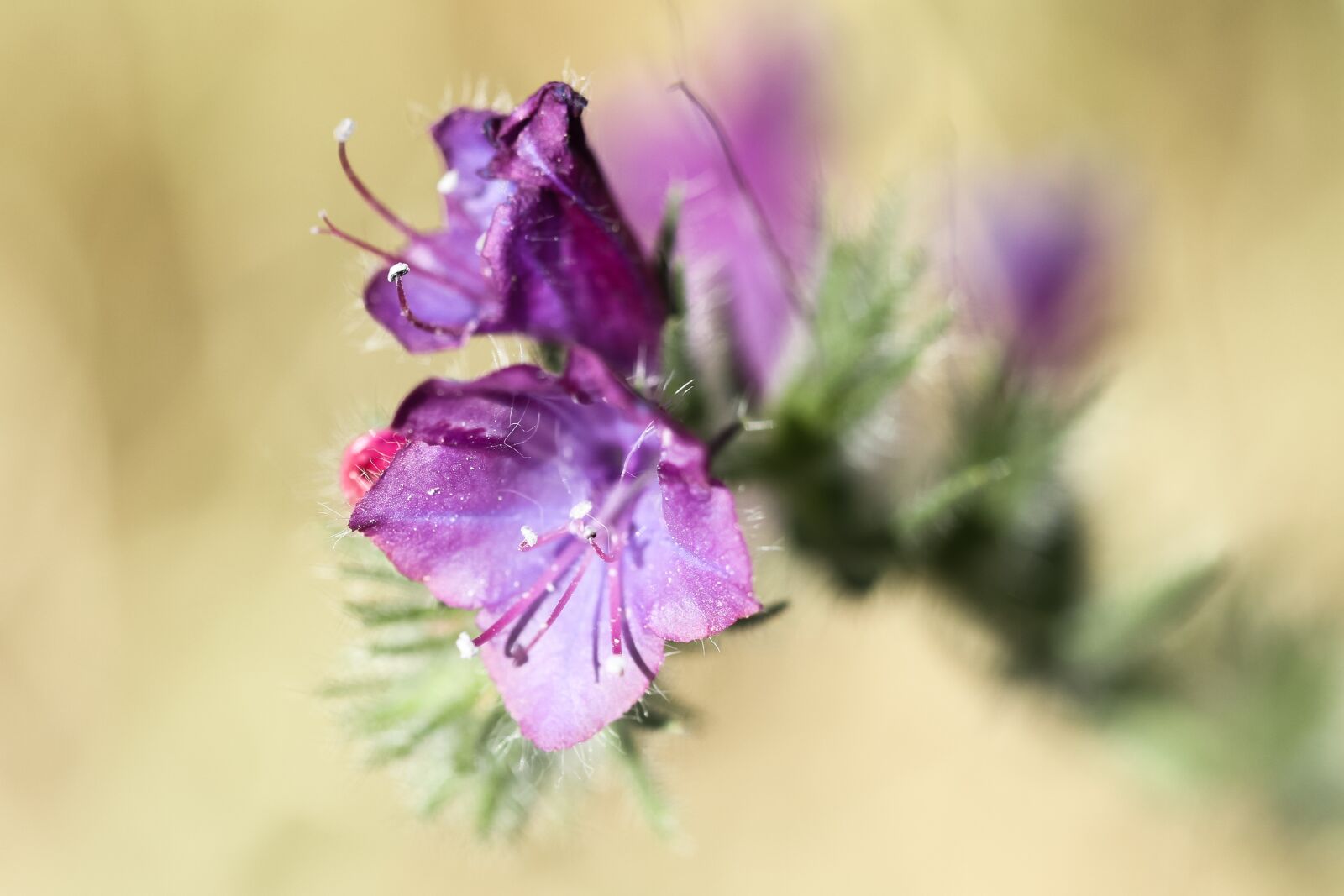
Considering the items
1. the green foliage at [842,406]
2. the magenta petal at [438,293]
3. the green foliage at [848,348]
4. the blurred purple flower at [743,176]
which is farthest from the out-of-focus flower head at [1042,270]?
the magenta petal at [438,293]

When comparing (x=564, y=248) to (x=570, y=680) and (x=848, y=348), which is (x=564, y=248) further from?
(x=848, y=348)

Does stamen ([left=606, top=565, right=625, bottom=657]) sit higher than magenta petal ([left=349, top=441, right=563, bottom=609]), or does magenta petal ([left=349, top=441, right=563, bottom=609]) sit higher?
magenta petal ([left=349, top=441, right=563, bottom=609])

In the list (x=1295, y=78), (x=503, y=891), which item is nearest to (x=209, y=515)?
(x=503, y=891)

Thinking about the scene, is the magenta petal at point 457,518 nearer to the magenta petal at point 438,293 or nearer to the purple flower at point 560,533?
the purple flower at point 560,533

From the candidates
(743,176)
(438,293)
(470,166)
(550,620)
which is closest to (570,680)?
(550,620)

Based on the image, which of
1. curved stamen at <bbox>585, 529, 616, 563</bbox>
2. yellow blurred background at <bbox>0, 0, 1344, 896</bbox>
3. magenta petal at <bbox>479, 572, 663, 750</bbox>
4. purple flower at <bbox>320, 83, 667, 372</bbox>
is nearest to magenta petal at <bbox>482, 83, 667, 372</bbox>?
purple flower at <bbox>320, 83, 667, 372</bbox>

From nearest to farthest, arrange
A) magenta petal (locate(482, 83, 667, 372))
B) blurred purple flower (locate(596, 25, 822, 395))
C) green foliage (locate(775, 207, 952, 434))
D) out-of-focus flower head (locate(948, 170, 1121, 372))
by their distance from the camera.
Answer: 1. magenta petal (locate(482, 83, 667, 372))
2. green foliage (locate(775, 207, 952, 434))
3. blurred purple flower (locate(596, 25, 822, 395))
4. out-of-focus flower head (locate(948, 170, 1121, 372))

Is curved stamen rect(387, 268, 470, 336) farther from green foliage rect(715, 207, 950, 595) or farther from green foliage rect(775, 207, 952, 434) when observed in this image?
green foliage rect(775, 207, 952, 434)
